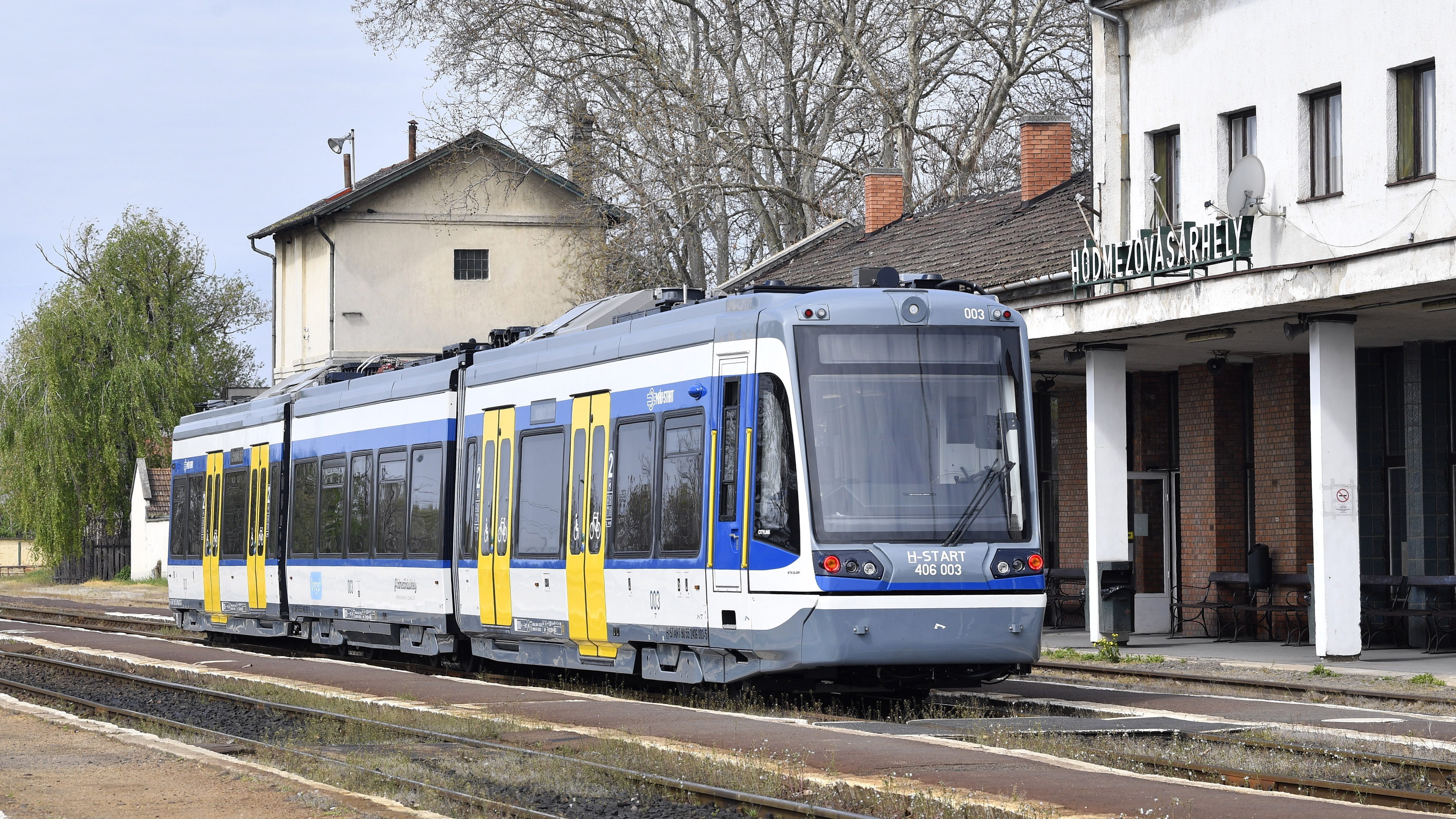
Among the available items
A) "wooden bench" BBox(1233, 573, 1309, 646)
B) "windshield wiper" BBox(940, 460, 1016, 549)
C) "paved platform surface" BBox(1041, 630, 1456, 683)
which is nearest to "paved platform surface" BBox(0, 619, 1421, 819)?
"windshield wiper" BBox(940, 460, 1016, 549)

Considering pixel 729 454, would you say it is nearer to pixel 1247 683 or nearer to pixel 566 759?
pixel 566 759

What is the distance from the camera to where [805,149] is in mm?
39281

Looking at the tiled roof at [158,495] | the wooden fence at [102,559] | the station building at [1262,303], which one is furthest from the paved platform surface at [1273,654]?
the wooden fence at [102,559]

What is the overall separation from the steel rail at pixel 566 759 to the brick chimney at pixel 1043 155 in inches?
607

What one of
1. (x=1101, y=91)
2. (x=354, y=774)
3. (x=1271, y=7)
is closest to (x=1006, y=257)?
(x=1101, y=91)

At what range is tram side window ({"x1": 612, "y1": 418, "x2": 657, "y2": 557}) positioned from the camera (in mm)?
14617

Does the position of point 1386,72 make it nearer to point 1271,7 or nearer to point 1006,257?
point 1271,7

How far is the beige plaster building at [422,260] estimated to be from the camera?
1895 inches

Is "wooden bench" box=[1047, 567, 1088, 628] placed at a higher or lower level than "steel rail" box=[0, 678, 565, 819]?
higher

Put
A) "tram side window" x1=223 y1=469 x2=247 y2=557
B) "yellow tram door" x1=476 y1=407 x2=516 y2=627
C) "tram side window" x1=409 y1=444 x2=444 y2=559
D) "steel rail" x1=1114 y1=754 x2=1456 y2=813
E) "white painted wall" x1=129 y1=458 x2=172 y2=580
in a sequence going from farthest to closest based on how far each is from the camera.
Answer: "white painted wall" x1=129 y1=458 x2=172 y2=580 → "tram side window" x1=223 y1=469 x2=247 y2=557 → "tram side window" x1=409 y1=444 x2=444 y2=559 → "yellow tram door" x1=476 y1=407 x2=516 y2=627 → "steel rail" x1=1114 y1=754 x2=1456 y2=813

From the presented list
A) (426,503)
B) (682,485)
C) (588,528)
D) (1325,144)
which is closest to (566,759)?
(682,485)

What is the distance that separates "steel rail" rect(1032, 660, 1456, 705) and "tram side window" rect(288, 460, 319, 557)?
8.84 m

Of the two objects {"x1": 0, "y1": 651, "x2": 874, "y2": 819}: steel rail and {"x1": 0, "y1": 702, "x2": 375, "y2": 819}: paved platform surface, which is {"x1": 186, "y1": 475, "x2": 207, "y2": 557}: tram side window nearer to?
{"x1": 0, "y1": 651, "x2": 874, "y2": 819}: steel rail

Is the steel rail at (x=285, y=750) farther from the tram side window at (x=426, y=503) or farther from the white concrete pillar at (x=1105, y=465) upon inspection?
the white concrete pillar at (x=1105, y=465)
